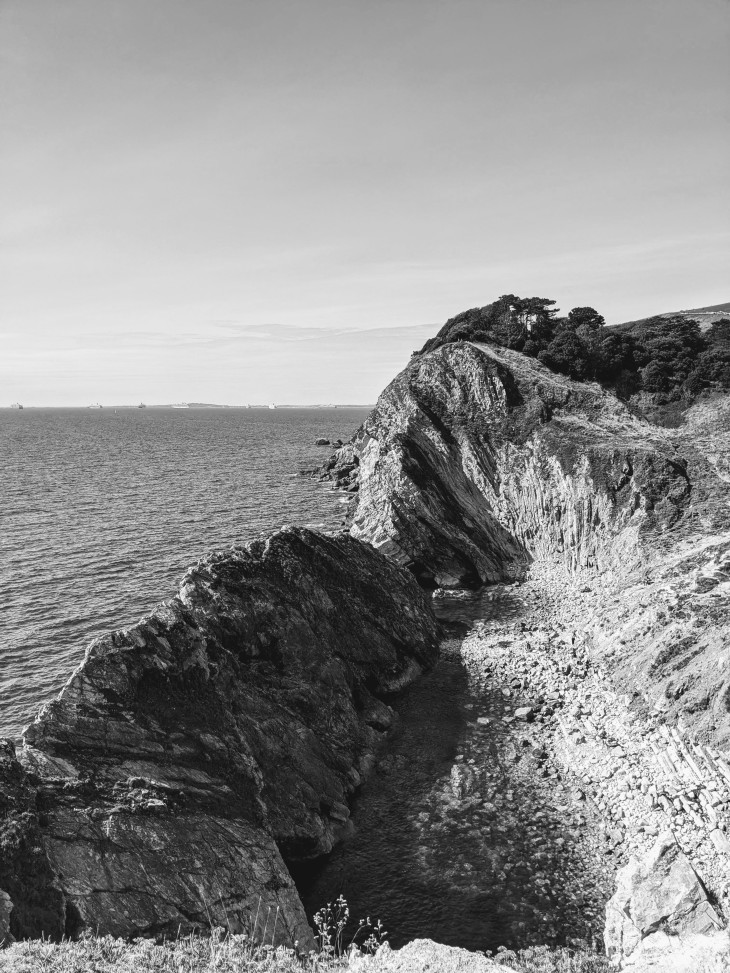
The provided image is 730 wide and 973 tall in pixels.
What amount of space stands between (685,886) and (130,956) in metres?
17.0

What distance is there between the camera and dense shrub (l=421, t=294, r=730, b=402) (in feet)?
215

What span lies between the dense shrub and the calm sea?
32.3 m

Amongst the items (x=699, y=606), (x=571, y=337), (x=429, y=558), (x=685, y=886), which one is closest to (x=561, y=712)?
(x=699, y=606)

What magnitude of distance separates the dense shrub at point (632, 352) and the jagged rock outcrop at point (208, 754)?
47955mm

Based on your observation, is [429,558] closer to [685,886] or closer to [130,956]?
[685,886]

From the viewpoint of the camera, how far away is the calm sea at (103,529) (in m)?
38.7

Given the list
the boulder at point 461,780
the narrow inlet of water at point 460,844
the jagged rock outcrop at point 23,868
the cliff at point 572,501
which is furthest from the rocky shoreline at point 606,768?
the jagged rock outcrop at point 23,868

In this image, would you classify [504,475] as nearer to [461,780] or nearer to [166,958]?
[461,780]

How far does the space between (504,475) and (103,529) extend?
44.6 m

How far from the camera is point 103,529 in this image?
2574 inches

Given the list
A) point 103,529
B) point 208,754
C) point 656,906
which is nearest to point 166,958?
point 208,754

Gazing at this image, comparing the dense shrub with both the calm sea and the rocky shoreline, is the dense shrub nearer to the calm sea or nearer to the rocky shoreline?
the calm sea

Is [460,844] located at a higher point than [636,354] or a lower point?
lower

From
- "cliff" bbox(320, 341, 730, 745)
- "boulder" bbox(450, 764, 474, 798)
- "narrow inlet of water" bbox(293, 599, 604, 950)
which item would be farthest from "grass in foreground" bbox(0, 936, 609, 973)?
"cliff" bbox(320, 341, 730, 745)
